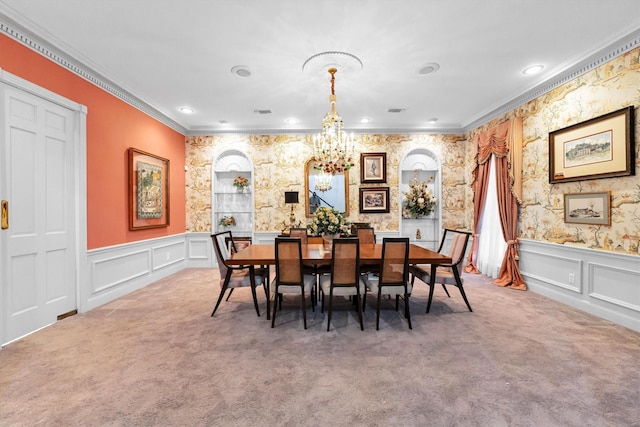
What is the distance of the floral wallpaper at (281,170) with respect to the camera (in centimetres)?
591

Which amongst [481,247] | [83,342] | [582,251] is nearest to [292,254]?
[83,342]

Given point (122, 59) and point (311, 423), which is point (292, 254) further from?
point (122, 59)

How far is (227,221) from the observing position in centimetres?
586

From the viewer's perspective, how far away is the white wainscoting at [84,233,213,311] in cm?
352

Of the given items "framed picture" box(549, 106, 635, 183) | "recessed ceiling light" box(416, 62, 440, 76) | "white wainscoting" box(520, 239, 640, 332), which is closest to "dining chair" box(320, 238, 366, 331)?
"recessed ceiling light" box(416, 62, 440, 76)

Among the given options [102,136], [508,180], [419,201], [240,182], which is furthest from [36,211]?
[508,180]

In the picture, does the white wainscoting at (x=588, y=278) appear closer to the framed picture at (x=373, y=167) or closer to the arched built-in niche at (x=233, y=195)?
the framed picture at (x=373, y=167)

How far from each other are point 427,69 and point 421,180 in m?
2.90

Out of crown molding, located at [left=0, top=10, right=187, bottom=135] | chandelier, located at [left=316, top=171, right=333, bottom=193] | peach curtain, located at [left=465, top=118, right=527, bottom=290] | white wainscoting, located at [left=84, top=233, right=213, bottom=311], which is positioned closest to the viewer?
crown molding, located at [left=0, top=10, right=187, bottom=135]

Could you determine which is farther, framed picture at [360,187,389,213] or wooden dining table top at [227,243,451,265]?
framed picture at [360,187,389,213]

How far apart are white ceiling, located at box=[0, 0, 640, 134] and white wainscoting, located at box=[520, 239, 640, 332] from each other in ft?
7.32

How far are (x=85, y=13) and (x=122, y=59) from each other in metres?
0.80

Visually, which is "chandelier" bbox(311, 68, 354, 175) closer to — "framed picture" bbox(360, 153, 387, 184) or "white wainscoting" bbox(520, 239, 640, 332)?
"framed picture" bbox(360, 153, 387, 184)

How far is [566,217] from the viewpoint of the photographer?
3623 millimetres
